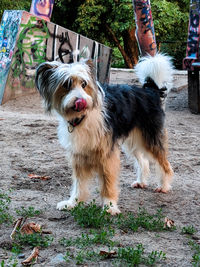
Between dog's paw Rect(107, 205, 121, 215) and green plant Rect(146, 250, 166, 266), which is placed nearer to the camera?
green plant Rect(146, 250, 166, 266)

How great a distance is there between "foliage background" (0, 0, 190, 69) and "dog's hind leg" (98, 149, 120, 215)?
17.9 meters

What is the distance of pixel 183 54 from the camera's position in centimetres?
2575

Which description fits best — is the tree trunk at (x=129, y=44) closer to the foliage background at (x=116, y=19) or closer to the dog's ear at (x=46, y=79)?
the foliage background at (x=116, y=19)

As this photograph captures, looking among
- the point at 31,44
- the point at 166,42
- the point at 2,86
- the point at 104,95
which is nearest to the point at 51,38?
the point at 31,44

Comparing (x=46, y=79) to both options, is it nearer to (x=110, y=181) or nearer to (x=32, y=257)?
(x=110, y=181)

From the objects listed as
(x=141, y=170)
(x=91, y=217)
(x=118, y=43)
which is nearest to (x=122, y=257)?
(x=91, y=217)

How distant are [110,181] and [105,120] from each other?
2.08ft

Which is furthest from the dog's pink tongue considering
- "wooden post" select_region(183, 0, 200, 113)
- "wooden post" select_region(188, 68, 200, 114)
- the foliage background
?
the foliage background

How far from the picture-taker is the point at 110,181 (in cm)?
423

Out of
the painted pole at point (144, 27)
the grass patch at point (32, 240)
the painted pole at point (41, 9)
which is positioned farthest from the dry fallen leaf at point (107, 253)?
the painted pole at point (41, 9)

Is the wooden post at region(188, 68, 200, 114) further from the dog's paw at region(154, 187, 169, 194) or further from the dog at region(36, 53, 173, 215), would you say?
the dog's paw at region(154, 187, 169, 194)

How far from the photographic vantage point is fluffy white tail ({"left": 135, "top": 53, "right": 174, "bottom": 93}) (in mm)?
5109

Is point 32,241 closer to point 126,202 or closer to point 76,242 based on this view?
point 76,242

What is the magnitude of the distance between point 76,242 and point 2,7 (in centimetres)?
2455
